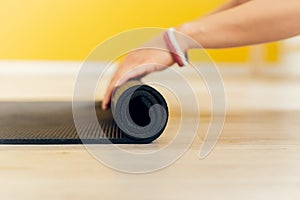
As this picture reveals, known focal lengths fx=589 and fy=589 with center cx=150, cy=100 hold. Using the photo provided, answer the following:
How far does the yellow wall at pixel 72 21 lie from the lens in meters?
4.56

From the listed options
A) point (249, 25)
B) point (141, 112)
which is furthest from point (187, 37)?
point (141, 112)

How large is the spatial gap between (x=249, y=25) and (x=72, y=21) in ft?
10.5

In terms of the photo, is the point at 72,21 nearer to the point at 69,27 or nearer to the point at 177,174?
the point at 69,27

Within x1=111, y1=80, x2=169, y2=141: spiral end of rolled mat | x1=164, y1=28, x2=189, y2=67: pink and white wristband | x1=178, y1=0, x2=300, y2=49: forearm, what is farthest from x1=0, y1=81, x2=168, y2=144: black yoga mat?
x1=178, y1=0, x2=300, y2=49: forearm

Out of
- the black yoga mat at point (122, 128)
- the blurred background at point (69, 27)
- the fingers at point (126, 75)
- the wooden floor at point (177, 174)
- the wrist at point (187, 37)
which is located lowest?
the wooden floor at point (177, 174)

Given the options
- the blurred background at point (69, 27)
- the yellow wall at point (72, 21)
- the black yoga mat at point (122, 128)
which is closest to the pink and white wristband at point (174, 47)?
the black yoga mat at point (122, 128)

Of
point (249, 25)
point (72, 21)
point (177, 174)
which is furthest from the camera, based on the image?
point (72, 21)

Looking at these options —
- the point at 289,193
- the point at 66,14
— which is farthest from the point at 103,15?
the point at 289,193

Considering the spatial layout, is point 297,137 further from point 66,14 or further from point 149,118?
point 66,14

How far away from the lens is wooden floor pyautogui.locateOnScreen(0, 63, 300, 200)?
965 millimetres

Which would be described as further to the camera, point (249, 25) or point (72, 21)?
point (72, 21)

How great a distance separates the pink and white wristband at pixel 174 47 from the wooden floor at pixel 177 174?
0.68ft

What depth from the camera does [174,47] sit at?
1.60 metres

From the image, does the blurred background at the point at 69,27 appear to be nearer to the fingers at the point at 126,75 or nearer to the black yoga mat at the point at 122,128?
the fingers at the point at 126,75
